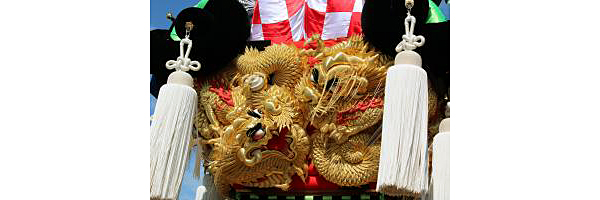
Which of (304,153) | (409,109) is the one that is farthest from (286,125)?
(409,109)

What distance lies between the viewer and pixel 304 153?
3896 mm

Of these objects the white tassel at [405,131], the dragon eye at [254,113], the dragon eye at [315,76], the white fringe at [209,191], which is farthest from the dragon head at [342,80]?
the white fringe at [209,191]

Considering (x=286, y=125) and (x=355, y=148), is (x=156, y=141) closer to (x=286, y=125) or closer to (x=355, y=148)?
(x=286, y=125)

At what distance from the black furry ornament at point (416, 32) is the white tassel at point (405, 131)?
0.64 ft

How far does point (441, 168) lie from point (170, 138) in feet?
4.08

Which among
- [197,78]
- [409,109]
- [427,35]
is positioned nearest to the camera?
[409,109]

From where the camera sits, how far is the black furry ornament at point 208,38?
3920mm

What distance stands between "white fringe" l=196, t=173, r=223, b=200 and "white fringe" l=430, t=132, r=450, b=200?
47.3 inches

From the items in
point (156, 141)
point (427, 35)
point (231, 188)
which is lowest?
point (231, 188)

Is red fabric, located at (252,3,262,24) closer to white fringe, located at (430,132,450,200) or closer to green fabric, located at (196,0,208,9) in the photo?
green fabric, located at (196,0,208,9)

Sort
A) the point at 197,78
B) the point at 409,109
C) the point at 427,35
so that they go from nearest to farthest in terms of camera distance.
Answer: the point at 409,109 < the point at 427,35 < the point at 197,78

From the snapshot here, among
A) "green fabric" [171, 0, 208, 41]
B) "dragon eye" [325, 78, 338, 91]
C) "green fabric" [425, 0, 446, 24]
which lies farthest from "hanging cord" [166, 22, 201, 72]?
"green fabric" [425, 0, 446, 24]

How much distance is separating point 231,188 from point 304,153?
47 centimetres

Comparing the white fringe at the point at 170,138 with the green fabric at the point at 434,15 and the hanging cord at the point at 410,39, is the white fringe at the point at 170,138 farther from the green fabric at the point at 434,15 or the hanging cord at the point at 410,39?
the green fabric at the point at 434,15
